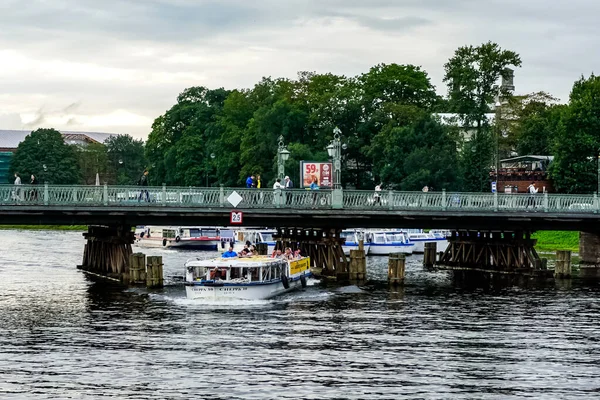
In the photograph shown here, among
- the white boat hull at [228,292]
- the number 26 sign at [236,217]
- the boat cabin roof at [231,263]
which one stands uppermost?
the number 26 sign at [236,217]

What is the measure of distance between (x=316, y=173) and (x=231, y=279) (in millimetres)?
20481

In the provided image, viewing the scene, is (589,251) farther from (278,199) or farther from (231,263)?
(231,263)

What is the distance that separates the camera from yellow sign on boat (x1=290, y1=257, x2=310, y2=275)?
6601 cm

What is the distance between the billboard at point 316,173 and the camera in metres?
79.5

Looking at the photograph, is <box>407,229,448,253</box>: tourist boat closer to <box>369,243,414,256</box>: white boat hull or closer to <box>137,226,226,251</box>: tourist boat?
<box>369,243,414,256</box>: white boat hull

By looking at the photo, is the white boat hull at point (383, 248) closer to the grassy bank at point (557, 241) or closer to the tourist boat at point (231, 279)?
the grassy bank at point (557, 241)

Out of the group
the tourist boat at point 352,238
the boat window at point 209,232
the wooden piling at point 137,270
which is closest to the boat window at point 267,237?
the tourist boat at point 352,238

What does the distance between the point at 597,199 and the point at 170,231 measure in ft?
193

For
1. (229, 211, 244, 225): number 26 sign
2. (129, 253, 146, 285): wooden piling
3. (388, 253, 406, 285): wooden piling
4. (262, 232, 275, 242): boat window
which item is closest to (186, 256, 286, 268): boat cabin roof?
(229, 211, 244, 225): number 26 sign

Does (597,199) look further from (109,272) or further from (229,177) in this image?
(229,177)

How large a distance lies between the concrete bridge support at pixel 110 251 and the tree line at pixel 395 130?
49400mm

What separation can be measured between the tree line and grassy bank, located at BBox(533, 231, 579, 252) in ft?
15.8

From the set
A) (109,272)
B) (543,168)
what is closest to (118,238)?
(109,272)

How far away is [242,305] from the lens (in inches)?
2359
